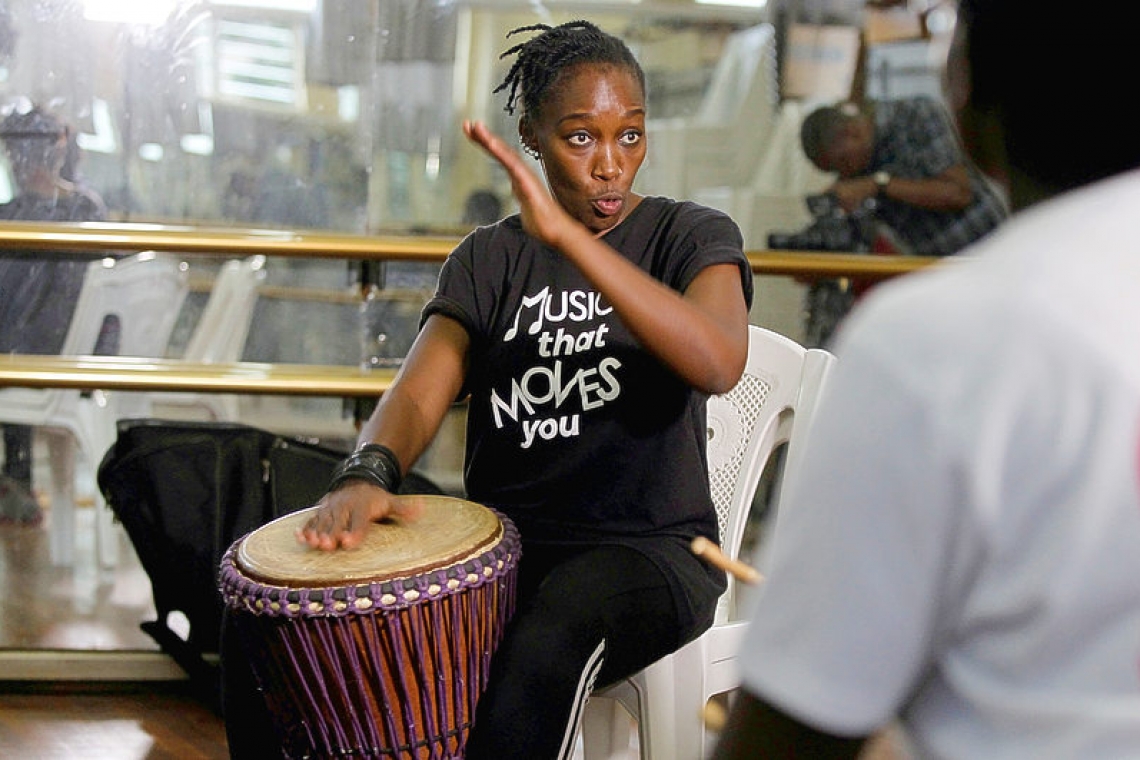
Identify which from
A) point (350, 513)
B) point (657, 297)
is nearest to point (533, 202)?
point (657, 297)

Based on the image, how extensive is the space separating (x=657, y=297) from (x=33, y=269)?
1.96m

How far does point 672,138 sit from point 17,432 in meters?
1.74

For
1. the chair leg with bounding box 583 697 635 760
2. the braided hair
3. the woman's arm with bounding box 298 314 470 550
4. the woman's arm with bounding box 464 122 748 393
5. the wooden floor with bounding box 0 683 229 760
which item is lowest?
the wooden floor with bounding box 0 683 229 760

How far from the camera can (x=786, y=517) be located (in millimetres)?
698

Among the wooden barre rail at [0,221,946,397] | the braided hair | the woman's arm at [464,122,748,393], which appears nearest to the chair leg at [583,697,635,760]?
the woman's arm at [464,122,748,393]

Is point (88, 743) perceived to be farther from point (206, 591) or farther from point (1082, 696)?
point (1082, 696)

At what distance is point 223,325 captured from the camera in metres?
3.18

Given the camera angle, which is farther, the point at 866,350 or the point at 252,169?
the point at 252,169

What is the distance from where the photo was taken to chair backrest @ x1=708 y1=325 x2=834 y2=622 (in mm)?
2197

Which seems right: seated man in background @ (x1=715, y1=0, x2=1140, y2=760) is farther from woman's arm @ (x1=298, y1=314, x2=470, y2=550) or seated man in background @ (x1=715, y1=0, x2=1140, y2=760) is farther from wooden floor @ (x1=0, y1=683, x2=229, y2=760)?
wooden floor @ (x1=0, y1=683, x2=229, y2=760)

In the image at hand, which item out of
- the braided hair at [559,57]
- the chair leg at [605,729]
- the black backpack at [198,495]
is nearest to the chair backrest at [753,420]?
the chair leg at [605,729]

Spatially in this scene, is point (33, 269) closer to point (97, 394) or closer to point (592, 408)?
point (97, 394)

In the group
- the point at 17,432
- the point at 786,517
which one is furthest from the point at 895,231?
the point at 786,517

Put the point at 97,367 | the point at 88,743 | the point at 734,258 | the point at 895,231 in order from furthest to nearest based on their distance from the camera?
the point at 895,231, the point at 97,367, the point at 88,743, the point at 734,258
